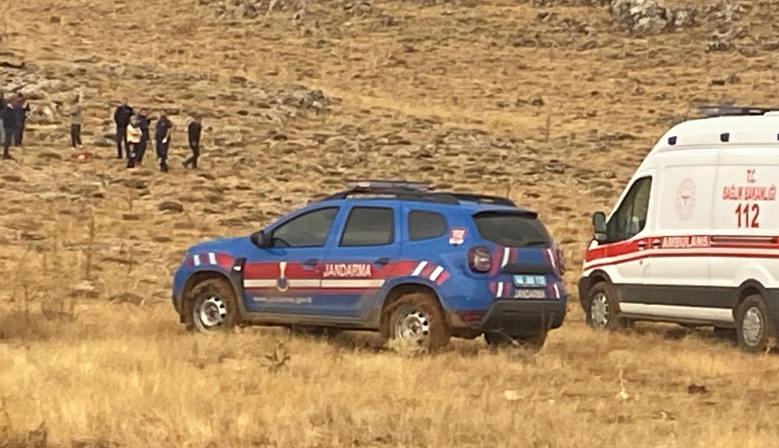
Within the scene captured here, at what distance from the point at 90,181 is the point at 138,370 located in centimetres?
2092

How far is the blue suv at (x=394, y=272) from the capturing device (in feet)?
43.6

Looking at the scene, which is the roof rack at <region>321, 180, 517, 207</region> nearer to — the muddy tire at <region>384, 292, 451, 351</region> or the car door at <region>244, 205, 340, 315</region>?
the car door at <region>244, 205, 340, 315</region>

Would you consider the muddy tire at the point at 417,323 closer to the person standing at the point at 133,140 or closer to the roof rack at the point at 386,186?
the roof rack at the point at 386,186

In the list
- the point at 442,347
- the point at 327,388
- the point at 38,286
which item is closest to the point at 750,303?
the point at 442,347

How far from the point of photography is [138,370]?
38.0ft

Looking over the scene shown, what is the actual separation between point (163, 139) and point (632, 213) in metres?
18.8

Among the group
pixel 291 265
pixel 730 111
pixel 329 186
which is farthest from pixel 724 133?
pixel 329 186

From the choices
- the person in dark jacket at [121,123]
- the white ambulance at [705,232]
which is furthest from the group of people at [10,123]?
the white ambulance at [705,232]

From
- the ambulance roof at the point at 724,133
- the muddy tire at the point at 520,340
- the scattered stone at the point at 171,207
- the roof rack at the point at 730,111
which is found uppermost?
the roof rack at the point at 730,111

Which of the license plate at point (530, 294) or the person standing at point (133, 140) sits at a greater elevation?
the person standing at point (133, 140)

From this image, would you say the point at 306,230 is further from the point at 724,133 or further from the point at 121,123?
the point at 121,123

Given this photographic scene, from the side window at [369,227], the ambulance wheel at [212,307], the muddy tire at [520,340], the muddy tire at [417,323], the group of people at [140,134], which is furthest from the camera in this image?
the group of people at [140,134]

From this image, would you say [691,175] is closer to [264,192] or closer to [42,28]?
[264,192]

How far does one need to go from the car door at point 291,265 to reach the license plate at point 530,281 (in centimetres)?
185
